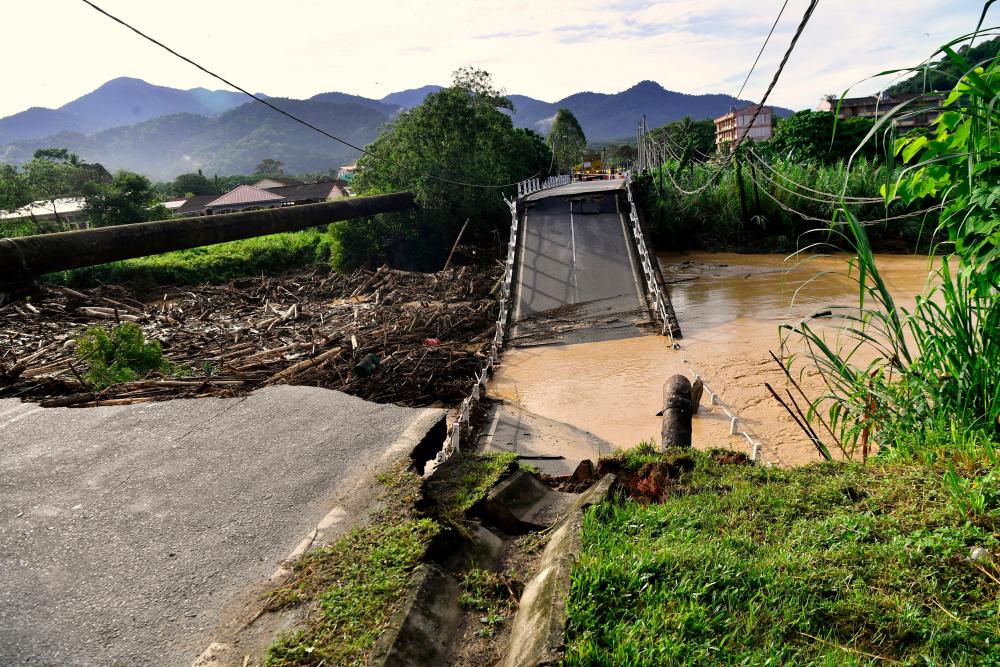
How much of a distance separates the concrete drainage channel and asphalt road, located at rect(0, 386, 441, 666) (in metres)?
0.98

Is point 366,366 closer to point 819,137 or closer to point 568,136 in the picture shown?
point 819,137

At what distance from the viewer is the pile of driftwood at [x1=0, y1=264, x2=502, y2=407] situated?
10384 millimetres

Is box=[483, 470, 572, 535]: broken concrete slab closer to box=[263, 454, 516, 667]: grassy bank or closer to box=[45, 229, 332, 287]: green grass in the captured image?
box=[263, 454, 516, 667]: grassy bank

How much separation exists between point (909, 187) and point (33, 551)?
6.35 metres

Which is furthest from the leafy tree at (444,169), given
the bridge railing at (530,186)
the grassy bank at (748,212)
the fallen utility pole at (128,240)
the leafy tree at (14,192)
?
the leafy tree at (14,192)

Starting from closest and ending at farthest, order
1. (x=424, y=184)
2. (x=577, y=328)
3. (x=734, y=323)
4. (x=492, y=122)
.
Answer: (x=577, y=328), (x=734, y=323), (x=424, y=184), (x=492, y=122)

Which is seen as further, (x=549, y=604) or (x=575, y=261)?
(x=575, y=261)

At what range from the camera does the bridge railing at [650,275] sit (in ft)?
48.0

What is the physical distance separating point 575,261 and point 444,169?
34.4 ft

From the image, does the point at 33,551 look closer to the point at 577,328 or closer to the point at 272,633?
the point at 272,633

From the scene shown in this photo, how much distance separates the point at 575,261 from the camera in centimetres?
1850

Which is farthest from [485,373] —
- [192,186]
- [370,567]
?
[192,186]

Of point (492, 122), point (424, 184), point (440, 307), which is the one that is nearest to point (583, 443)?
point (440, 307)

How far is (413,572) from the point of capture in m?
3.42
